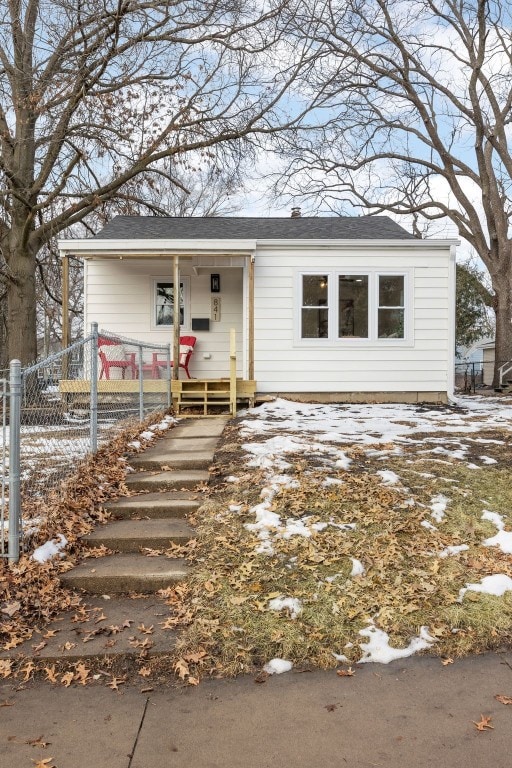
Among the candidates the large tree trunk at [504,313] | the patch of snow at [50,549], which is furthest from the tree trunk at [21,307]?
the large tree trunk at [504,313]

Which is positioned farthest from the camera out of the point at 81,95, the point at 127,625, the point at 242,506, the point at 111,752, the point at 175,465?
the point at 81,95

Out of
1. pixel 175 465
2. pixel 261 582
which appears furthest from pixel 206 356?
pixel 261 582

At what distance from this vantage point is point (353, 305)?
10.9 meters

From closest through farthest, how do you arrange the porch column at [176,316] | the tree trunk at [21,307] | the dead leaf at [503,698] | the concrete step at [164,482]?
the dead leaf at [503,698] < the concrete step at [164,482] < the porch column at [176,316] < the tree trunk at [21,307]

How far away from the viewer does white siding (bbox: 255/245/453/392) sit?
10797mm

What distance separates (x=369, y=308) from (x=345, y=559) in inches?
307

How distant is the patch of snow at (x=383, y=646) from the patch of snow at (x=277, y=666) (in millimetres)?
390

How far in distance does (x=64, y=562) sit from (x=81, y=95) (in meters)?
9.78

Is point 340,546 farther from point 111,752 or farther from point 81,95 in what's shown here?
point 81,95

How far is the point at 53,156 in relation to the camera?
11.9 m

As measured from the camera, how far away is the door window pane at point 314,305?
35.7ft

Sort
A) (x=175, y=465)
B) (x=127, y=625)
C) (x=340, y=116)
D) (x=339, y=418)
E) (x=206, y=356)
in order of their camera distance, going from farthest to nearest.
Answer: (x=340, y=116) < (x=206, y=356) < (x=339, y=418) < (x=175, y=465) < (x=127, y=625)

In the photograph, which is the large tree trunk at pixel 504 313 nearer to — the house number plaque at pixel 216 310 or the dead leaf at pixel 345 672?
the house number plaque at pixel 216 310


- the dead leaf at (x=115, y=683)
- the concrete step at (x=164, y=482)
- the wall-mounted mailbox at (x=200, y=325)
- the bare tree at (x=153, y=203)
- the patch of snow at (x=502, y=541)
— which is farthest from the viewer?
the bare tree at (x=153, y=203)
